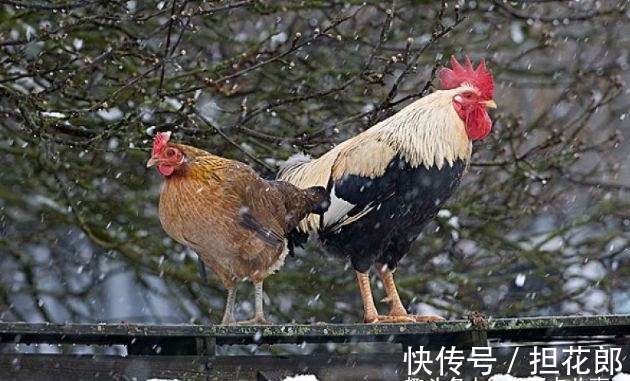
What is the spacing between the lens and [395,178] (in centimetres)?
500

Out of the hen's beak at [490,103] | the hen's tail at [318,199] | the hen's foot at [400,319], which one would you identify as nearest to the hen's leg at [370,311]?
the hen's foot at [400,319]

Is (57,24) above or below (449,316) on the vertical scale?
above

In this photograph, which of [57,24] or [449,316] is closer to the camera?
[57,24]

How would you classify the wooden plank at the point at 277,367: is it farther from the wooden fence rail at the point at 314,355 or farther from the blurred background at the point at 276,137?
the blurred background at the point at 276,137

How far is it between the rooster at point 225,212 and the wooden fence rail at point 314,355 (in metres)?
0.40

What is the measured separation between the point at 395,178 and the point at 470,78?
650mm

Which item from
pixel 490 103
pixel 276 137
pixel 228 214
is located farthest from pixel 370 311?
pixel 276 137

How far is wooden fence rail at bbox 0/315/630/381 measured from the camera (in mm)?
3752

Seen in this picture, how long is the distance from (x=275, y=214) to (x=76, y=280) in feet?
16.0

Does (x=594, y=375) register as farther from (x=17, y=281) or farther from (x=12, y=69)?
(x=17, y=281)

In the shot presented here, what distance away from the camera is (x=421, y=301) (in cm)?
727

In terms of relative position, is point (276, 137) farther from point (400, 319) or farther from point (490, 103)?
point (400, 319)

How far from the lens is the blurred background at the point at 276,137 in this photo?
19.3ft

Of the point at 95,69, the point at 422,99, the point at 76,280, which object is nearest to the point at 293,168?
the point at 422,99
